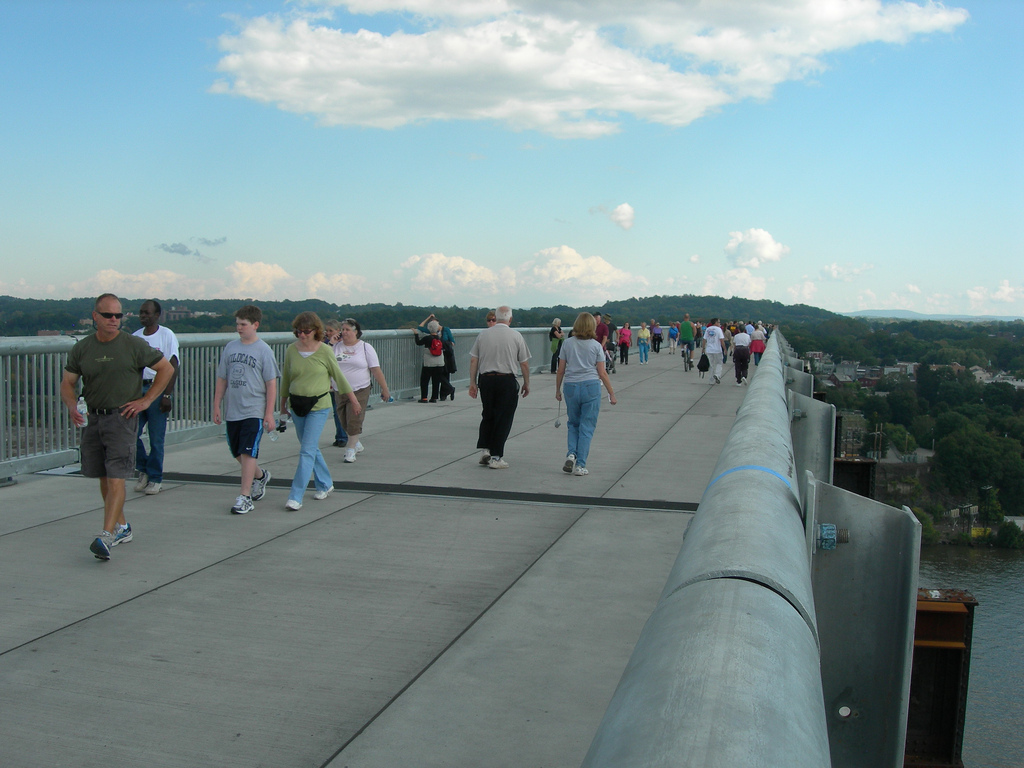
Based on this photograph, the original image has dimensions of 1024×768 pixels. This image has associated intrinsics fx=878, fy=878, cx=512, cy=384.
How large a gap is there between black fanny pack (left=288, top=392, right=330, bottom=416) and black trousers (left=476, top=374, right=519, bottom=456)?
254 centimetres

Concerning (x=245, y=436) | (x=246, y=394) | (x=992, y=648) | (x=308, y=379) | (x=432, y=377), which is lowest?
(x=992, y=648)

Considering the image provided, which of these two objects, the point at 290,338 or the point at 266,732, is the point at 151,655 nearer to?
the point at 266,732

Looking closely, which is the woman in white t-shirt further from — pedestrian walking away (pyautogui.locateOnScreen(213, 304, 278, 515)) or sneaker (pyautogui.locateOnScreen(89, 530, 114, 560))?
sneaker (pyautogui.locateOnScreen(89, 530, 114, 560))

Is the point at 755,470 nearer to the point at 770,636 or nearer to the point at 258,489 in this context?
the point at 770,636

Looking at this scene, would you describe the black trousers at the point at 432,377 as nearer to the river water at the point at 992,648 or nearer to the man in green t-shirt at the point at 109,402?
the river water at the point at 992,648

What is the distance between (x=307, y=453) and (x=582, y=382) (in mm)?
3223

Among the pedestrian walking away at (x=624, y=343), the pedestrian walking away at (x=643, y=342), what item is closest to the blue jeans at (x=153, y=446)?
the pedestrian walking away at (x=624, y=343)

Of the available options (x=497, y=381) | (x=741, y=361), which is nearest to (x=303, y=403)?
(x=497, y=381)

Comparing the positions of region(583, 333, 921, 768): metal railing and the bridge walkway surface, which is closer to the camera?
region(583, 333, 921, 768): metal railing

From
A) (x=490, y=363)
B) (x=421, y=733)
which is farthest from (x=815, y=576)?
(x=490, y=363)

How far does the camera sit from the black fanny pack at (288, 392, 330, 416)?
25.8ft

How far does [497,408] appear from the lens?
10.1 metres

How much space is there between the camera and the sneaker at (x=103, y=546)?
5938mm

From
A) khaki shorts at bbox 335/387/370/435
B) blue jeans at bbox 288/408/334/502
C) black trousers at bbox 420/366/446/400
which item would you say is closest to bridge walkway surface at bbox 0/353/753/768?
blue jeans at bbox 288/408/334/502
